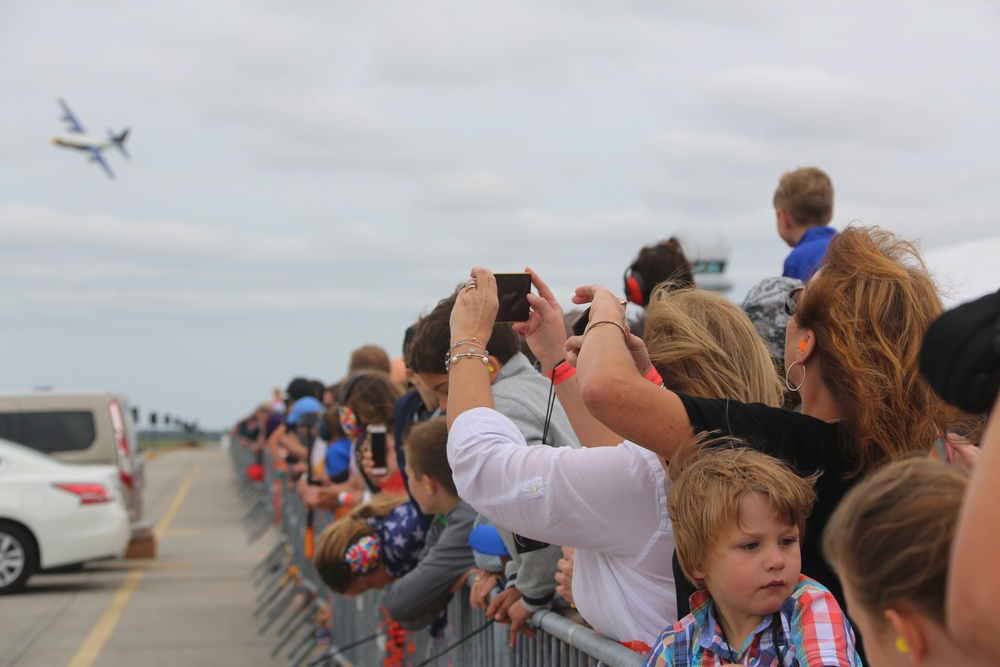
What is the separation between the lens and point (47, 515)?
1245cm

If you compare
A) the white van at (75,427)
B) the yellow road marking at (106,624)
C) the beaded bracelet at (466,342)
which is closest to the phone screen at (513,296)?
the beaded bracelet at (466,342)

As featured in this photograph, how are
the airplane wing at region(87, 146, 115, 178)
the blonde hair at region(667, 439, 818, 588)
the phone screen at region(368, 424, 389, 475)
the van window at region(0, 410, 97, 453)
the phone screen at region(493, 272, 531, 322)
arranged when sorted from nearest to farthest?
the blonde hair at region(667, 439, 818, 588) → the phone screen at region(493, 272, 531, 322) → the phone screen at region(368, 424, 389, 475) → the van window at region(0, 410, 97, 453) → the airplane wing at region(87, 146, 115, 178)

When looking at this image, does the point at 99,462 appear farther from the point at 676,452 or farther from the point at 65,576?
the point at 676,452

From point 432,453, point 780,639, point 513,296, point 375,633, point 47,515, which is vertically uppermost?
point 513,296

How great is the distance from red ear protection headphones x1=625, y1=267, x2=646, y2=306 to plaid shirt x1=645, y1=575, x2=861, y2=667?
291cm

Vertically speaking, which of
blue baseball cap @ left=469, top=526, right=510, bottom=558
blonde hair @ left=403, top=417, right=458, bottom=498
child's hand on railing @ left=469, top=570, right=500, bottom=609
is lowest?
child's hand on railing @ left=469, top=570, right=500, bottom=609

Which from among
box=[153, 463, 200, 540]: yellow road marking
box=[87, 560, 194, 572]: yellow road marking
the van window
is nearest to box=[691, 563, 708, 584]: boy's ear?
the van window

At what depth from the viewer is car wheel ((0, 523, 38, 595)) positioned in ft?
40.6

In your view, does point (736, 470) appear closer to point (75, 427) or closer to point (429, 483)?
point (429, 483)

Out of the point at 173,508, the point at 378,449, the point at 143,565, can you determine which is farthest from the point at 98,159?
the point at 378,449

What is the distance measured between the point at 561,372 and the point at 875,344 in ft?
2.92

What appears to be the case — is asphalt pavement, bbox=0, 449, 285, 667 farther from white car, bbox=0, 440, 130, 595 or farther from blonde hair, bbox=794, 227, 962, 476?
blonde hair, bbox=794, 227, 962, 476

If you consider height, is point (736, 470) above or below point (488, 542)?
above

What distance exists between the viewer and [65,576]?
14.3 m
